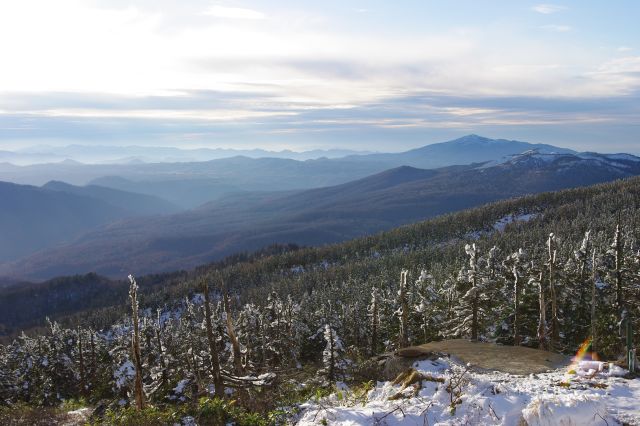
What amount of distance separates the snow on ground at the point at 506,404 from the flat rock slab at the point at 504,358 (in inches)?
135

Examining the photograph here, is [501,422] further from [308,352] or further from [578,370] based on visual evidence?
[308,352]

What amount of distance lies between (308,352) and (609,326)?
37.8 metres

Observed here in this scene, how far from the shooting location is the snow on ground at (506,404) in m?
9.48

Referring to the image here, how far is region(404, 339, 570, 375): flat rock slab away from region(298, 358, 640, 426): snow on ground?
3421 millimetres

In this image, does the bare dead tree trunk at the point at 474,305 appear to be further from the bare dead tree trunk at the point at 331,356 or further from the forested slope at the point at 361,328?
the bare dead tree trunk at the point at 331,356

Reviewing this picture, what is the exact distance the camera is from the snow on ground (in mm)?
9477

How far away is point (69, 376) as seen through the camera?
54.2 metres

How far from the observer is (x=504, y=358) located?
18.3 meters

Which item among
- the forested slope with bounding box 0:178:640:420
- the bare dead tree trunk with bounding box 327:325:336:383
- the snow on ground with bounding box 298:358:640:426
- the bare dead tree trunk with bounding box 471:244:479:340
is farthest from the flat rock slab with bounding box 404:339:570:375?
the bare dead tree trunk with bounding box 327:325:336:383

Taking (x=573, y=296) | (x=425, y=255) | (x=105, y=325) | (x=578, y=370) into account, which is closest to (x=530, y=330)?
(x=573, y=296)

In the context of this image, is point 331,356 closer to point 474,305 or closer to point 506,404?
point 474,305

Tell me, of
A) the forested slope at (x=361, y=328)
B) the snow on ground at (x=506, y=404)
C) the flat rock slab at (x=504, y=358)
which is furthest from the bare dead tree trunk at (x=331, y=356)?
the snow on ground at (x=506, y=404)

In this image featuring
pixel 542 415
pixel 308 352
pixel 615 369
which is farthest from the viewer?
pixel 308 352

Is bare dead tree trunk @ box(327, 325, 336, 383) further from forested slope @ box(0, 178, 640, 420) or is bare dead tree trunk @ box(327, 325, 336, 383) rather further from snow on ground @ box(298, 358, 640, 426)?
snow on ground @ box(298, 358, 640, 426)
